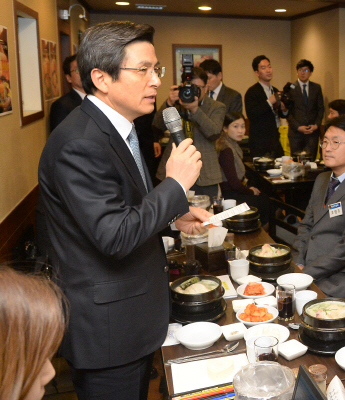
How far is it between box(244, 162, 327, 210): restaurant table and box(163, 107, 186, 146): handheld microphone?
113 inches

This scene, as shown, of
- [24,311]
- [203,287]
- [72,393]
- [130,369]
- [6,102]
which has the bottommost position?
[72,393]

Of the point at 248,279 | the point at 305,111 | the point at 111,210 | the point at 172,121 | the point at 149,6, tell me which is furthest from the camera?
the point at 149,6

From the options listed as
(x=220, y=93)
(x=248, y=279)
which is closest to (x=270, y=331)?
(x=248, y=279)

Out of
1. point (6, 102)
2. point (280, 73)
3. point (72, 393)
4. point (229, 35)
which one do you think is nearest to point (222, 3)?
point (229, 35)

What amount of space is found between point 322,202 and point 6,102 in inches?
81.7

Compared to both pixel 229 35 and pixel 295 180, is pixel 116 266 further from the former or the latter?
pixel 229 35

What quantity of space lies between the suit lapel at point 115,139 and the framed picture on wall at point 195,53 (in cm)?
795

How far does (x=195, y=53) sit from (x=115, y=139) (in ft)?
27.3

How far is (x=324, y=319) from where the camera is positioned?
1.38 metres

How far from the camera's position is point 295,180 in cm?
435

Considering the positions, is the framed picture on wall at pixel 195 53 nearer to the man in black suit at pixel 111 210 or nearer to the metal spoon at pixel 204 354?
the man in black suit at pixel 111 210

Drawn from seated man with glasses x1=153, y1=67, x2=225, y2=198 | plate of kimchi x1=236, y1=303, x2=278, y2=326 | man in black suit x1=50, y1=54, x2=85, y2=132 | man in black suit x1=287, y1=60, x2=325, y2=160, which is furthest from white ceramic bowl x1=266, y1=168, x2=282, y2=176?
plate of kimchi x1=236, y1=303, x2=278, y2=326

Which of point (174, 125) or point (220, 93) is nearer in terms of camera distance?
point (174, 125)

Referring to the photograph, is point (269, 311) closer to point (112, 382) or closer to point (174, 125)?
point (112, 382)
